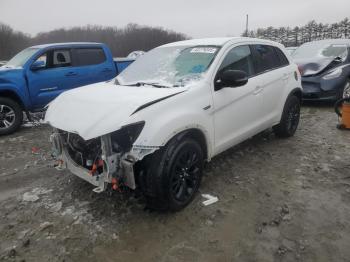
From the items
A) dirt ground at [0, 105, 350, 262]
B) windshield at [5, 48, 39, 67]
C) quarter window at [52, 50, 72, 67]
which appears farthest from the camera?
quarter window at [52, 50, 72, 67]

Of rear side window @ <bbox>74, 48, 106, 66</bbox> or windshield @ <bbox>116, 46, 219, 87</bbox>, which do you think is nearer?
windshield @ <bbox>116, 46, 219, 87</bbox>

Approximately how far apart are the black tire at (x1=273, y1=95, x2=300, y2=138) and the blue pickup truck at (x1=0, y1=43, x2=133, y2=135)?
14.4 ft

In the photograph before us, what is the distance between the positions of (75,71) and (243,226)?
216 inches

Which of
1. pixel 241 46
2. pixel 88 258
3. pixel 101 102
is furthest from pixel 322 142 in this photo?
pixel 88 258

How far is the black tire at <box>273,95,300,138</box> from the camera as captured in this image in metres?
5.00

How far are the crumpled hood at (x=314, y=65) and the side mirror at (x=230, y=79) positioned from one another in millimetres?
5167

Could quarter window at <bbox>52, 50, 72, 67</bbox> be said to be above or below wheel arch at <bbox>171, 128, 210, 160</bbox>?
above

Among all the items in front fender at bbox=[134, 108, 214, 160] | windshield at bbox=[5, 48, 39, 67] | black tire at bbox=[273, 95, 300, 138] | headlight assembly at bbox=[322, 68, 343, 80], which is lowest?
black tire at bbox=[273, 95, 300, 138]

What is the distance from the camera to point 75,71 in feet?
23.0

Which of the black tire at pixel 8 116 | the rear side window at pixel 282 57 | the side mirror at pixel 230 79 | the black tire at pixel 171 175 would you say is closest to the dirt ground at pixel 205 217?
the black tire at pixel 171 175

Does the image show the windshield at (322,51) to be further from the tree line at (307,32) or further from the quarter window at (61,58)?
the tree line at (307,32)

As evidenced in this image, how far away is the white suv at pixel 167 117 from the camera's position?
9.12 feet

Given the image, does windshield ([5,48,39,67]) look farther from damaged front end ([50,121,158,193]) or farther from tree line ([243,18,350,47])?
tree line ([243,18,350,47])

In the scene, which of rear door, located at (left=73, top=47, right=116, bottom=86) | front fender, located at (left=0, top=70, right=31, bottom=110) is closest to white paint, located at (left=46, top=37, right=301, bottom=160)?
front fender, located at (left=0, top=70, right=31, bottom=110)
